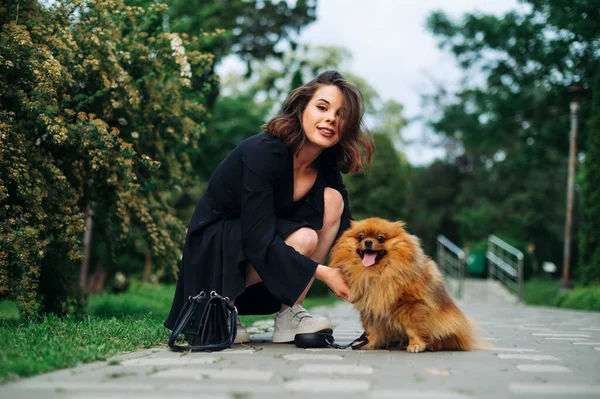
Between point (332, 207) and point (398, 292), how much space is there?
78cm

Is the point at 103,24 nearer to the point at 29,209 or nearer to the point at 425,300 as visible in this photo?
the point at 29,209

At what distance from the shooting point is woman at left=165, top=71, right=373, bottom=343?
3715 millimetres

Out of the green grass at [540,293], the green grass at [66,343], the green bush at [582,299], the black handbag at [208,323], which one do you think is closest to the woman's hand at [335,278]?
the black handbag at [208,323]

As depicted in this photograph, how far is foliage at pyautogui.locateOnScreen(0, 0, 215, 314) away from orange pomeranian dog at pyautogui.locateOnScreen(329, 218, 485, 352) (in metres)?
2.04

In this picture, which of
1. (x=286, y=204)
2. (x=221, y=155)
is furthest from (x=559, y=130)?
(x=286, y=204)

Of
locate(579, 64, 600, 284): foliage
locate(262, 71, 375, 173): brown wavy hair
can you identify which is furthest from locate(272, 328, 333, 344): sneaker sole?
locate(579, 64, 600, 284): foliage

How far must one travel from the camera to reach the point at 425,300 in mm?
3627

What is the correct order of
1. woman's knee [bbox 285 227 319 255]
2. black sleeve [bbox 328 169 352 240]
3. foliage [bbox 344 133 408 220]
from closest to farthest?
woman's knee [bbox 285 227 319 255]
black sleeve [bbox 328 169 352 240]
foliage [bbox 344 133 408 220]

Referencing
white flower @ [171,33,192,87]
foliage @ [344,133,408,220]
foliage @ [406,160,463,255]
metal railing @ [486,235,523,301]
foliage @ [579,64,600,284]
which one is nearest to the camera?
white flower @ [171,33,192,87]

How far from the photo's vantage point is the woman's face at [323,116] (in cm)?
394

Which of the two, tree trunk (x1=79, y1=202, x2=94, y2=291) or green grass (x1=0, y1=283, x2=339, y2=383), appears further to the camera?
tree trunk (x1=79, y1=202, x2=94, y2=291)

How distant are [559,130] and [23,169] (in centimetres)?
1290

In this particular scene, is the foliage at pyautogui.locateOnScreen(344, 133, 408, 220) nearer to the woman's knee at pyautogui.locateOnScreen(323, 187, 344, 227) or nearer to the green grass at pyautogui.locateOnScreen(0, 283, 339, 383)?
the woman's knee at pyautogui.locateOnScreen(323, 187, 344, 227)

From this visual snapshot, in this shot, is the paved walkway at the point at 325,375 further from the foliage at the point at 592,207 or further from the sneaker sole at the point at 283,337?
the foliage at the point at 592,207
